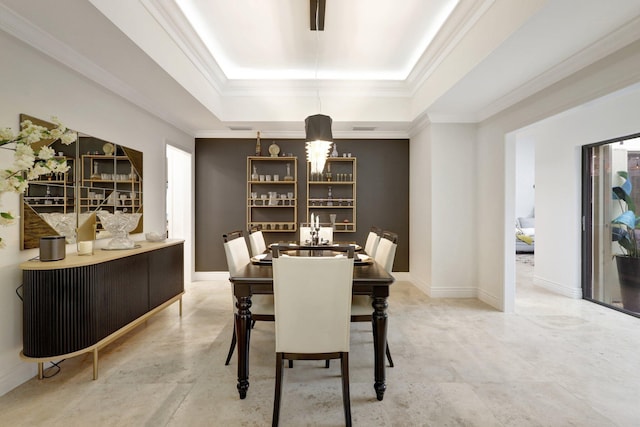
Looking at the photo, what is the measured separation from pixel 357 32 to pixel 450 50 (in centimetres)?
96

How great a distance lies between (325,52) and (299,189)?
223 centimetres

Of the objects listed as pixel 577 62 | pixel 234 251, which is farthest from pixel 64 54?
pixel 577 62

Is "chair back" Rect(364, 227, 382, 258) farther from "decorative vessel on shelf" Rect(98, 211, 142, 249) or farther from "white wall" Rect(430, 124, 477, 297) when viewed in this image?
"decorative vessel on shelf" Rect(98, 211, 142, 249)

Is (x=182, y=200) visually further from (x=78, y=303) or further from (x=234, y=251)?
(x=78, y=303)

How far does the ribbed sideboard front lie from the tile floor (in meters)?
0.32

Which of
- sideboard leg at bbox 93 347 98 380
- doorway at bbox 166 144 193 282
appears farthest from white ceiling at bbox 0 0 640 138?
sideboard leg at bbox 93 347 98 380

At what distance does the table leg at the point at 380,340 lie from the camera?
2.03 m

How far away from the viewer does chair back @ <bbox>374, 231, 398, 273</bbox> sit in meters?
2.63

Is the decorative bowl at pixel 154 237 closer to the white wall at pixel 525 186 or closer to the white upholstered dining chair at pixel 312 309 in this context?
the white upholstered dining chair at pixel 312 309

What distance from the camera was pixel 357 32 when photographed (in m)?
3.21

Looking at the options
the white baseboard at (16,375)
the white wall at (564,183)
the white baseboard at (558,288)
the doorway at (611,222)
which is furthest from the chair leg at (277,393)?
the white baseboard at (558,288)

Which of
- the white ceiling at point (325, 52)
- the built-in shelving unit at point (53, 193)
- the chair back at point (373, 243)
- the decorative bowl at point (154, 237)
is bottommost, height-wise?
the chair back at point (373, 243)

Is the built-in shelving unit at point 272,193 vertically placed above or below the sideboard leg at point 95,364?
above

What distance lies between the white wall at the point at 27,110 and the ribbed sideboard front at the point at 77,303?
18 cm
